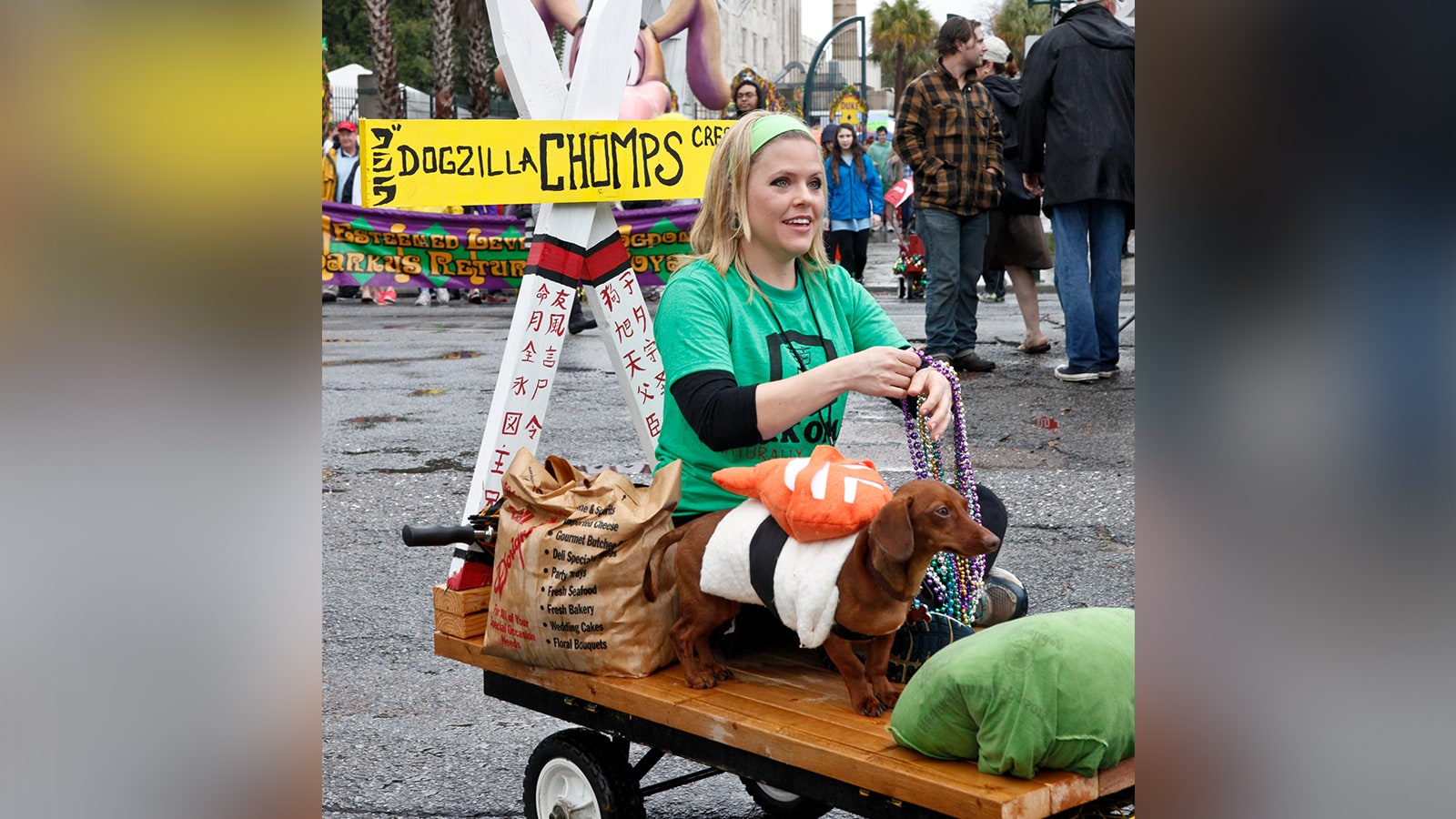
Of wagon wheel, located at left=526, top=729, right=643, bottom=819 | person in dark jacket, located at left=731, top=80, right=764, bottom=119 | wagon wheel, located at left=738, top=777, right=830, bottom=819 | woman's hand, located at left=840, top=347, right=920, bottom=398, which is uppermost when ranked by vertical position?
person in dark jacket, located at left=731, top=80, right=764, bottom=119

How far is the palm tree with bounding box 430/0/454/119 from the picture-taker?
29844 mm

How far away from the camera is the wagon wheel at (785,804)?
3.24 meters

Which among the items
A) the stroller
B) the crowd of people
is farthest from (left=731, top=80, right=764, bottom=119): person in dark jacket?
the stroller

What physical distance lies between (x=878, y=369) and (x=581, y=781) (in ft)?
3.46

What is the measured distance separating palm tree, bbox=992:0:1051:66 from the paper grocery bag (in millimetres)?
66598

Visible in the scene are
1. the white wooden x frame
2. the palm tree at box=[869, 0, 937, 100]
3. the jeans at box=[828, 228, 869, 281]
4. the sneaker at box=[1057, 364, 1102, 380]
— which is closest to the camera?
the white wooden x frame

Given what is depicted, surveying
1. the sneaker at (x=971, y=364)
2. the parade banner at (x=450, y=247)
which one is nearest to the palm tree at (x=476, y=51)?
the sneaker at (x=971, y=364)

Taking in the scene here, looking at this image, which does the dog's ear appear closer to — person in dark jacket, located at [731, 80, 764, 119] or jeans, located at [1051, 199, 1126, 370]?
jeans, located at [1051, 199, 1126, 370]

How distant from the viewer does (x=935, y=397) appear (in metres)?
2.76

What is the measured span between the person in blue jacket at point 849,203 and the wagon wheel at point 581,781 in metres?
11.5

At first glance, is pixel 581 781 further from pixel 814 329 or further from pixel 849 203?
pixel 849 203

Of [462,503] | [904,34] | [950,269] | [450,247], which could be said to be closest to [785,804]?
[462,503]
